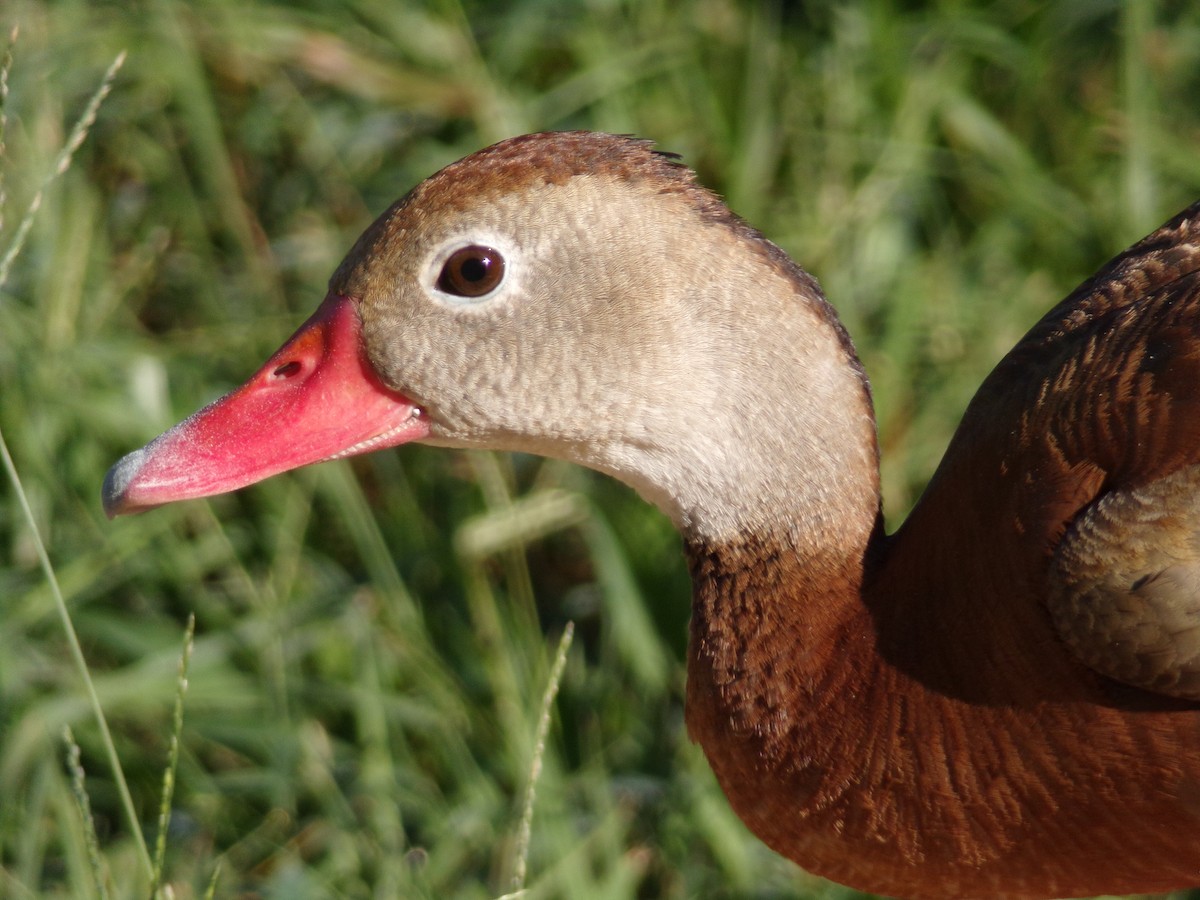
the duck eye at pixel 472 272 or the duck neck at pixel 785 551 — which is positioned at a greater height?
the duck eye at pixel 472 272

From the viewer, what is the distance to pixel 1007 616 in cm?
162

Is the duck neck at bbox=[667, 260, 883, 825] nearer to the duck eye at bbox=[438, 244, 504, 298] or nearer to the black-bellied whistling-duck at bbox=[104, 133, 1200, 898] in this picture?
the black-bellied whistling-duck at bbox=[104, 133, 1200, 898]

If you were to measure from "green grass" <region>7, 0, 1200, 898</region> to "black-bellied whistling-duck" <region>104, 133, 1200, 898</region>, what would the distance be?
1.97 ft

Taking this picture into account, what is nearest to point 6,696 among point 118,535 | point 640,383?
point 118,535

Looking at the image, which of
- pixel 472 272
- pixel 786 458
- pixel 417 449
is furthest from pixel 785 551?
pixel 417 449

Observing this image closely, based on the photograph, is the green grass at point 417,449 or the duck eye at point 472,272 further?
the green grass at point 417,449

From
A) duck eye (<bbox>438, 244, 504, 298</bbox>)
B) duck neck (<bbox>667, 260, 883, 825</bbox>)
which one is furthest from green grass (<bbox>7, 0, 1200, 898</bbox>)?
duck eye (<bbox>438, 244, 504, 298</bbox>)

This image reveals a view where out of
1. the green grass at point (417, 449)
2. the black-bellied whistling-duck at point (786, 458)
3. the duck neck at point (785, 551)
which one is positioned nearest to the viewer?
the black-bellied whistling-duck at point (786, 458)

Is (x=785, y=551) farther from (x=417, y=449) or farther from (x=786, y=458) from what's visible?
(x=417, y=449)

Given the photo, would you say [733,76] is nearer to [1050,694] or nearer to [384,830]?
[384,830]

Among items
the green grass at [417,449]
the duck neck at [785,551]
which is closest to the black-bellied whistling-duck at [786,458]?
the duck neck at [785,551]

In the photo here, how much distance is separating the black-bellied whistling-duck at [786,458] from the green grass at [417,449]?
1.97 feet

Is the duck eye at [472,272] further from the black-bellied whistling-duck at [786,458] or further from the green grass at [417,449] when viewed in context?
the green grass at [417,449]

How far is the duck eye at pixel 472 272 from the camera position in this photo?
5.67ft
